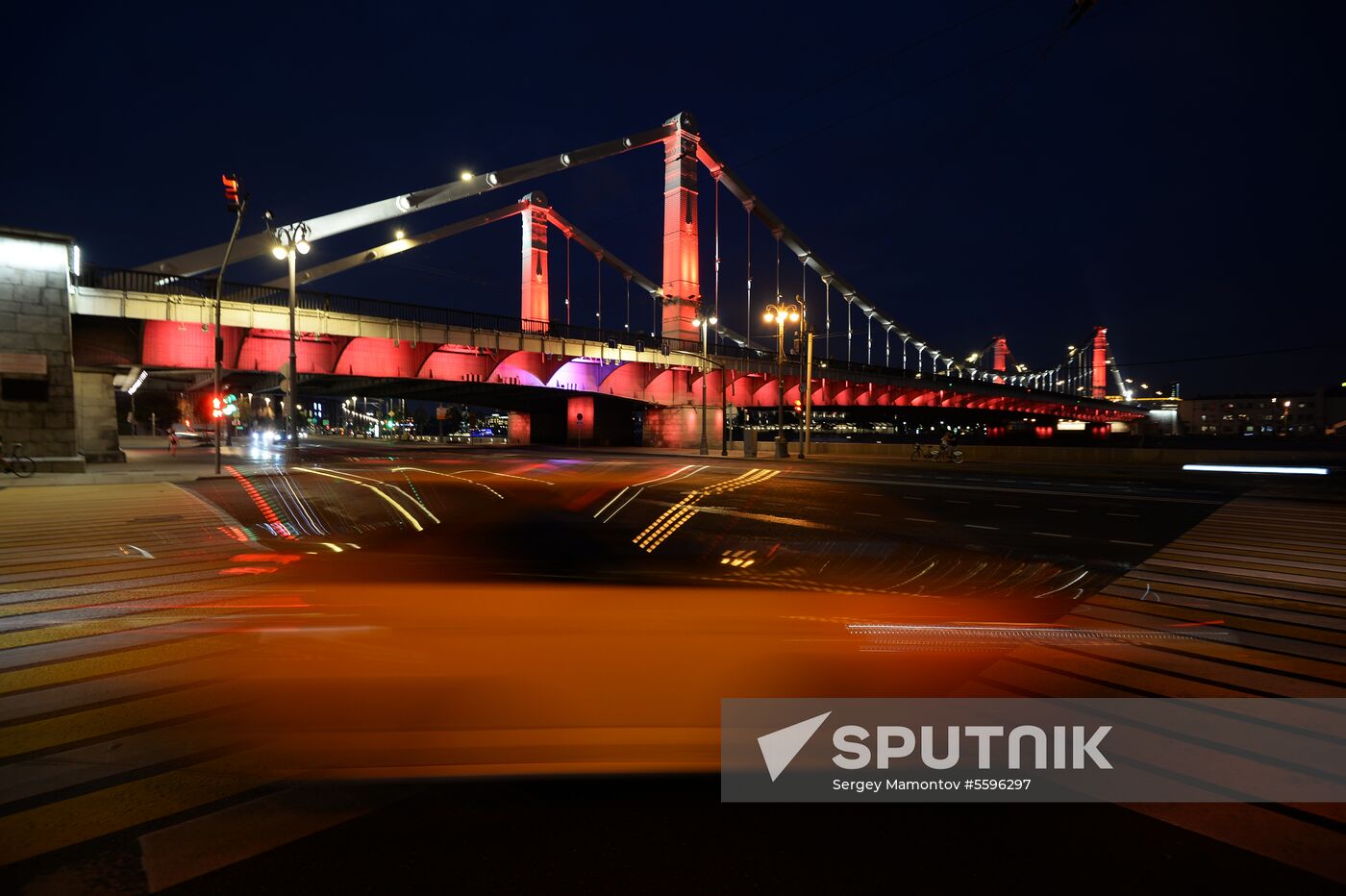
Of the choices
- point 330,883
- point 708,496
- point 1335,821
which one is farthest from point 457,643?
point 708,496

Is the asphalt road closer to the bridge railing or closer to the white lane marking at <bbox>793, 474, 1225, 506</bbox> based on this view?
the white lane marking at <bbox>793, 474, 1225, 506</bbox>

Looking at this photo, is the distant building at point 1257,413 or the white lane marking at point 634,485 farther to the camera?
the distant building at point 1257,413

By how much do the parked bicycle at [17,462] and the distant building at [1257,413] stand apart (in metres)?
167

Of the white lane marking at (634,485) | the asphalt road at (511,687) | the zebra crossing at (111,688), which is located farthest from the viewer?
the white lane marking at (634,485)

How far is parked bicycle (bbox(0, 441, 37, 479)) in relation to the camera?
65.6 ft

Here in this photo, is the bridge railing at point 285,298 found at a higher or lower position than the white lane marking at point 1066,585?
higher

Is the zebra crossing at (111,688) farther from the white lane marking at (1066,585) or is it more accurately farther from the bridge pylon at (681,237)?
the bridge pylon at (681,237)

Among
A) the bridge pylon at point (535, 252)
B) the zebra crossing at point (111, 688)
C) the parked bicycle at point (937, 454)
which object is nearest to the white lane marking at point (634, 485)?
the zebra crossing at point (111, 688)

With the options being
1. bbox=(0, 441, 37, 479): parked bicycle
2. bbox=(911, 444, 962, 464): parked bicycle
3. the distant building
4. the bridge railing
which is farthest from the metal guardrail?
the distant building

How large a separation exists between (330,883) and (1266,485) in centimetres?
2762

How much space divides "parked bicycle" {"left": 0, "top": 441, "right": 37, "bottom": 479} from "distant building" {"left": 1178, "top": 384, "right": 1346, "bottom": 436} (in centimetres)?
16656

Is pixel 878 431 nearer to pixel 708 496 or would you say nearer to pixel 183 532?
pixel 708 496

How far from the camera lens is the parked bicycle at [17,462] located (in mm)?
20000

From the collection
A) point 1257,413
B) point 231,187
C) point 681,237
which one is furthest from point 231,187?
point 1257,413
